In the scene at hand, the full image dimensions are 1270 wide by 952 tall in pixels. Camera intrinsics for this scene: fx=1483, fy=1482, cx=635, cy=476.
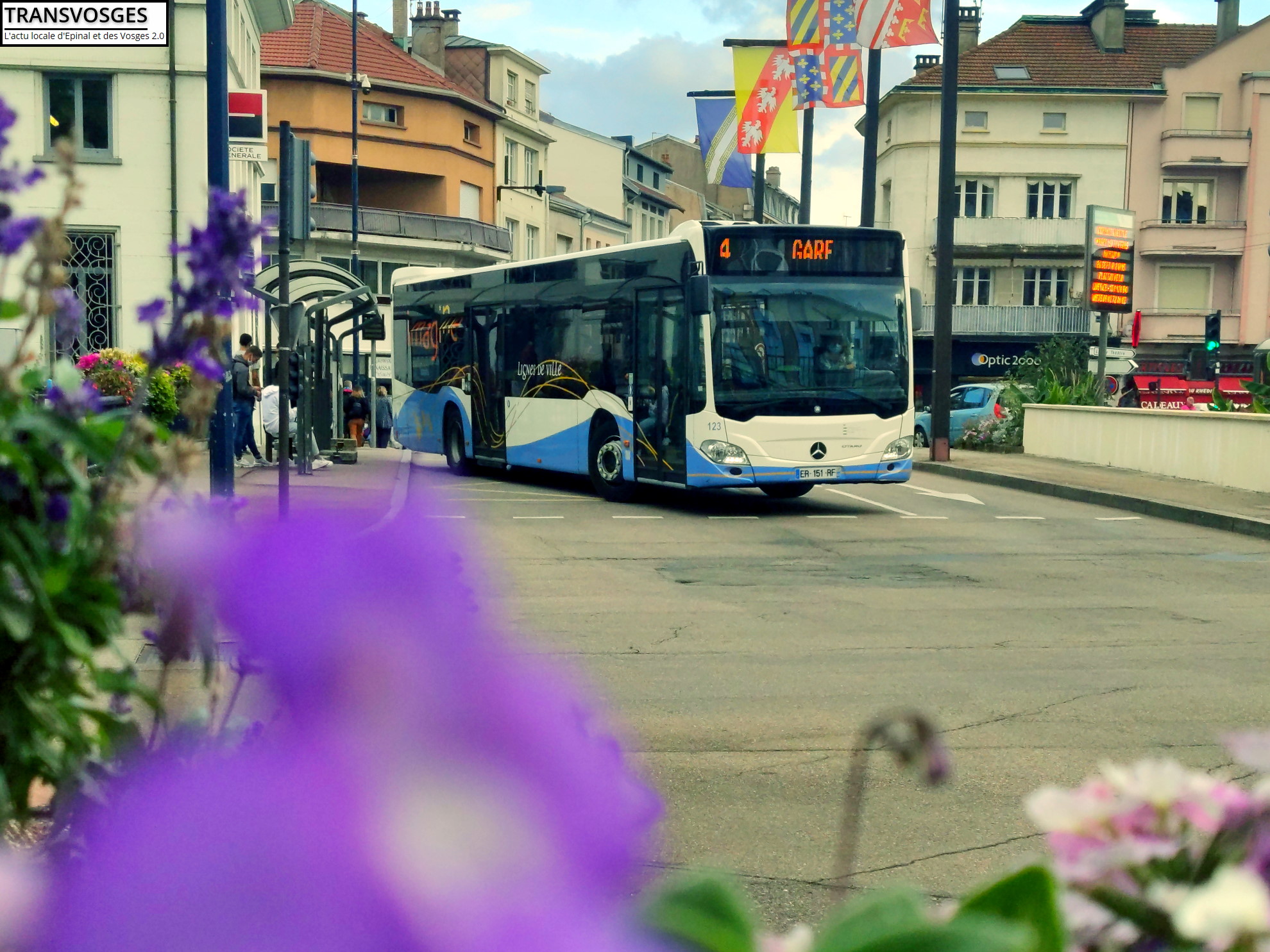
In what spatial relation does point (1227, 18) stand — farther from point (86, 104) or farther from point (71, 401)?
point (71, 401)

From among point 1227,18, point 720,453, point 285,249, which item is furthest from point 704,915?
point 1227,18

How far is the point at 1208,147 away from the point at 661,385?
44.6 meters

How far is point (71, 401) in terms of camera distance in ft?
4.01

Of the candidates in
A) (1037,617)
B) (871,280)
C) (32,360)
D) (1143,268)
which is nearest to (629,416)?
(871,280)

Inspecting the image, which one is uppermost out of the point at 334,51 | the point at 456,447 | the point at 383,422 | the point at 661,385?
the point at 334,51

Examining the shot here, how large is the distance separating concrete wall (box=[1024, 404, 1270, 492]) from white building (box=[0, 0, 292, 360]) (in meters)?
14.6

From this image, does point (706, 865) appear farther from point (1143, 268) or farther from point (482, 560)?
point (1143, 268)

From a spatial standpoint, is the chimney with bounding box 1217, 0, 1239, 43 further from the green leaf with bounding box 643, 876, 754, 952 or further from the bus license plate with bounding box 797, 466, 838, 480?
the green leaf with bounding box 643, 876, 754, 952

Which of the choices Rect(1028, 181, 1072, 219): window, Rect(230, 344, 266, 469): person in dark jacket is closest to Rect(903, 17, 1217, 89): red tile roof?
Rect(1028, 181, 1072, 219): window

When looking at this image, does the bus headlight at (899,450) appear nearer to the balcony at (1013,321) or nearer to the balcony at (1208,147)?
the balcony at (1013,321)

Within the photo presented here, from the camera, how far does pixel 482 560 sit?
30.7 inches

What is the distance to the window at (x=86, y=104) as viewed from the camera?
23266mm

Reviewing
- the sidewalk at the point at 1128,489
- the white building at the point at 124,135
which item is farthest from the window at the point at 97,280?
the sidewalk at the point at 1128,489

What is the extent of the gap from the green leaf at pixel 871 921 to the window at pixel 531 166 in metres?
63.2
